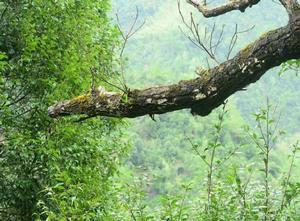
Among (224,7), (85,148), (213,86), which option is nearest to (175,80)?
(85,148)

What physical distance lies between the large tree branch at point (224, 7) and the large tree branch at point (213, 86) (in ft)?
1.63

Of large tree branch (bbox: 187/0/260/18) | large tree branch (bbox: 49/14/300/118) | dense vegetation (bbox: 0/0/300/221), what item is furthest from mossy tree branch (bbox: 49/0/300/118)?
large tree branch (bbox: 187/0/260/18)

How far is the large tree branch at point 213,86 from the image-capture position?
2.72 m

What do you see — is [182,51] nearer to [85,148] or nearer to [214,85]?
[85,148]

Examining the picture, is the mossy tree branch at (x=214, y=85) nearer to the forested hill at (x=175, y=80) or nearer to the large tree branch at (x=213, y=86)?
the large tree branch at (x=213, y=86)

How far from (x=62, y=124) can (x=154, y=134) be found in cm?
5408

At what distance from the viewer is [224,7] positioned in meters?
3.39

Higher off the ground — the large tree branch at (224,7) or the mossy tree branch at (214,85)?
the large tree branch at (224,7)

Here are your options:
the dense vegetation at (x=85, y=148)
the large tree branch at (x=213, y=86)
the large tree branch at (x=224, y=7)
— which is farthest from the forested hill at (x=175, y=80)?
the large tree branch at (x=213, y=86)

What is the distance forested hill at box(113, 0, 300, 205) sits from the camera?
190ft

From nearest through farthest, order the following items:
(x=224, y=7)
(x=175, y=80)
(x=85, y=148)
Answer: (x=224, y=7)
(x=85, y=148)
(x=175, y=80)

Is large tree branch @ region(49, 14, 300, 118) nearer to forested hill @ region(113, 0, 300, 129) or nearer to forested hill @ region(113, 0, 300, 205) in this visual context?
forested hill @ region(113, 0, 300, 205)

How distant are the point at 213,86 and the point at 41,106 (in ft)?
11.3

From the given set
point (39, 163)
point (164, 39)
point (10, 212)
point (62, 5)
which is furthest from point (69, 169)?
point (164, 39)
